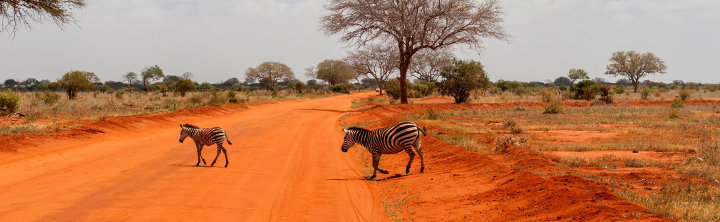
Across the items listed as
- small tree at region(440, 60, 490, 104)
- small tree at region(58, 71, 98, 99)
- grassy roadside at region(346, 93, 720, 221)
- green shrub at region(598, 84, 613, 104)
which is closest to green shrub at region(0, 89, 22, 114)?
grassy roadside at region(346, 93, 720, 221)

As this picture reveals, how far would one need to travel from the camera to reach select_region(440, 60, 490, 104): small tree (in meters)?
39.3

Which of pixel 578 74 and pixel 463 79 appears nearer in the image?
pixel 463 79

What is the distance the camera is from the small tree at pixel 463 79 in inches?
1548

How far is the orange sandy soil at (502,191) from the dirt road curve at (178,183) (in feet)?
3.61

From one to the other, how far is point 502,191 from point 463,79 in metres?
31.0

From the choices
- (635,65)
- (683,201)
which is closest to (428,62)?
(635,65)

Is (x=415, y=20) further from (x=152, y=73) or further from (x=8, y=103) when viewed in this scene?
(x=152, y=73)

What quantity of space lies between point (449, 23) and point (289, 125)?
17776 millimetres

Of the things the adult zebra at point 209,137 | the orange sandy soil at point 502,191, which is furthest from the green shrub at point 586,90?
the adult zebra at point 209,137

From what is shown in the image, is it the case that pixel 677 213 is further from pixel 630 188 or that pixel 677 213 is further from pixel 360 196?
pixel 360 196

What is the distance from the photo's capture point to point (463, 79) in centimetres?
3947

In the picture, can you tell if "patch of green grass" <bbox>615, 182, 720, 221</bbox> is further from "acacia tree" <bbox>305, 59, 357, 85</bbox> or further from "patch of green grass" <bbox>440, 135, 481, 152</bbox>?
"acacia tree" <bbox>305, 59, 357, 85</bbox>

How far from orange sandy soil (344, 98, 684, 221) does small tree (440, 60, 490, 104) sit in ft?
83.3

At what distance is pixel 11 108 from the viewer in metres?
24.5
